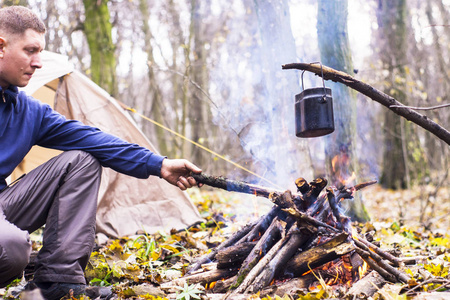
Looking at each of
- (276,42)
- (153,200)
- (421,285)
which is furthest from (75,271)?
(276,42)

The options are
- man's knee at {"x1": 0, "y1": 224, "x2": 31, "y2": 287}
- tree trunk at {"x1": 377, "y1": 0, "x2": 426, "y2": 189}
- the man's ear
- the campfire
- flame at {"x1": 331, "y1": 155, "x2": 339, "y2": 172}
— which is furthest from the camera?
tree trunk at {"x1": 377, "y1": 0, "x2": 426, "y2": 189}

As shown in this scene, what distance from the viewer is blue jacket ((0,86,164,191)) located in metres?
2.46

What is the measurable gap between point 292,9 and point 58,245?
169 inches

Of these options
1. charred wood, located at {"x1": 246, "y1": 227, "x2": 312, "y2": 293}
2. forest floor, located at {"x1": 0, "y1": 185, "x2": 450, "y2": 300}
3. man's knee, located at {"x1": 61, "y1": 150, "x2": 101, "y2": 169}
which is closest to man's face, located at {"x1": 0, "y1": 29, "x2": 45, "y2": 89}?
man's knee, located at {"x1": 61, "y1": 150, "x2": 101, "y2": 169}

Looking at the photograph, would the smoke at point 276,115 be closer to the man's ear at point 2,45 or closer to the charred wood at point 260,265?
the charred wood at point 260,265

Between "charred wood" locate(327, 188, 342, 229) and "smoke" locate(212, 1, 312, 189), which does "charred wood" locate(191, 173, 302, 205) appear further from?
"smoke" locate(212, 1, 312, 189)

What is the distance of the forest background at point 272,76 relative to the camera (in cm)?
463

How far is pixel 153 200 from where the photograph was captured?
15.6 ft

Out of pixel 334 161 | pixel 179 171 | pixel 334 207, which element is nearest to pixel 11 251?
pixel 179 171

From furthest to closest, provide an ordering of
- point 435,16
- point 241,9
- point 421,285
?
point 435,16, point 241,9, point 421,285

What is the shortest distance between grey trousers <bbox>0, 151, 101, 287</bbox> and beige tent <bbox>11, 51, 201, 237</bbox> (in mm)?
2116

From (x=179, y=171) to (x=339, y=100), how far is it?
8.60ft

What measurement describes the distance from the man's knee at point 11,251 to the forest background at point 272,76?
7.23 ft

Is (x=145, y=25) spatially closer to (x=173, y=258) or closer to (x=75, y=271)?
(x=173, y=258)
